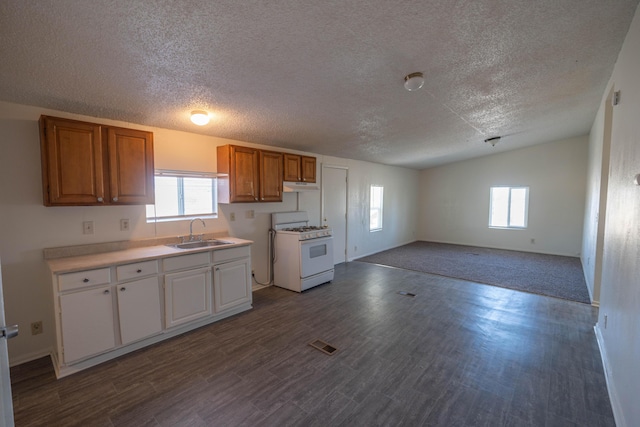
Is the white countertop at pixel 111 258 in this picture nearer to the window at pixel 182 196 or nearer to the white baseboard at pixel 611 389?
the window at pixel 182 196

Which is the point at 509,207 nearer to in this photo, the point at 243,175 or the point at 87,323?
the point at 243,175

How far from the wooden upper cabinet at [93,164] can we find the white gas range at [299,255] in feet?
6.60

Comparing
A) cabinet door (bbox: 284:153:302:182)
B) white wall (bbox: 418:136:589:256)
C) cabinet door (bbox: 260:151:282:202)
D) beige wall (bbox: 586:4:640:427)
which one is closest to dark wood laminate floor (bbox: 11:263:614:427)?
beige wall (bbox: 586:4:640:427)

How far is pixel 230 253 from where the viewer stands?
11.1 ft

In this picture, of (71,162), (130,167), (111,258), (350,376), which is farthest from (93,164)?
(350,376)

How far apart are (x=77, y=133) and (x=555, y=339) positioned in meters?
5.02

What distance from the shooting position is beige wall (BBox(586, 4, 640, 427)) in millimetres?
1600

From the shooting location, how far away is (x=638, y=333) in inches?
59.5

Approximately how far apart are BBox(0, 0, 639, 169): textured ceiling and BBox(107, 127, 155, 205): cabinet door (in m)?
0.25

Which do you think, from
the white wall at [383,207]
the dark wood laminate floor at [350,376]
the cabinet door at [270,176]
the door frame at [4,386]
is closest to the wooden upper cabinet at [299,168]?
the cabinet door at [270,176]

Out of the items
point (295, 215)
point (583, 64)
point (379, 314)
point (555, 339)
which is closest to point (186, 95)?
point (295, 215)

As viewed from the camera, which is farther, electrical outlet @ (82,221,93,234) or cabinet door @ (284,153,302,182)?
cabinet door @ (284,153,302,182)

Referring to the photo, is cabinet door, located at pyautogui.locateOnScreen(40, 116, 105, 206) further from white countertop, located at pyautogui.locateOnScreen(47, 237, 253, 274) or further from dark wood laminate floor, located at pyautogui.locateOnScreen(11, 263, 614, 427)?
dark wood laminate floor, located at pyautogui.locateOnScreen(11, 263, 614, 427)

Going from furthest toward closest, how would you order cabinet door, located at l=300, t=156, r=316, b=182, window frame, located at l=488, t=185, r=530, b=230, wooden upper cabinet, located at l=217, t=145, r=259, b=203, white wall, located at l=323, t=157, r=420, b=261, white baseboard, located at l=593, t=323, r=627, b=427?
window frame, located at l=488, t=185, r=530, b=230 → white wall, located at l=323, t=157, r=420, b=261 → cabinet door, located at l=300, t=156, r=316, b=182 → wooden upper cabinet, located at l=217, t=145, r=259, b=203 → white baseboard, located at l=593, t=323, r=627, b=427
